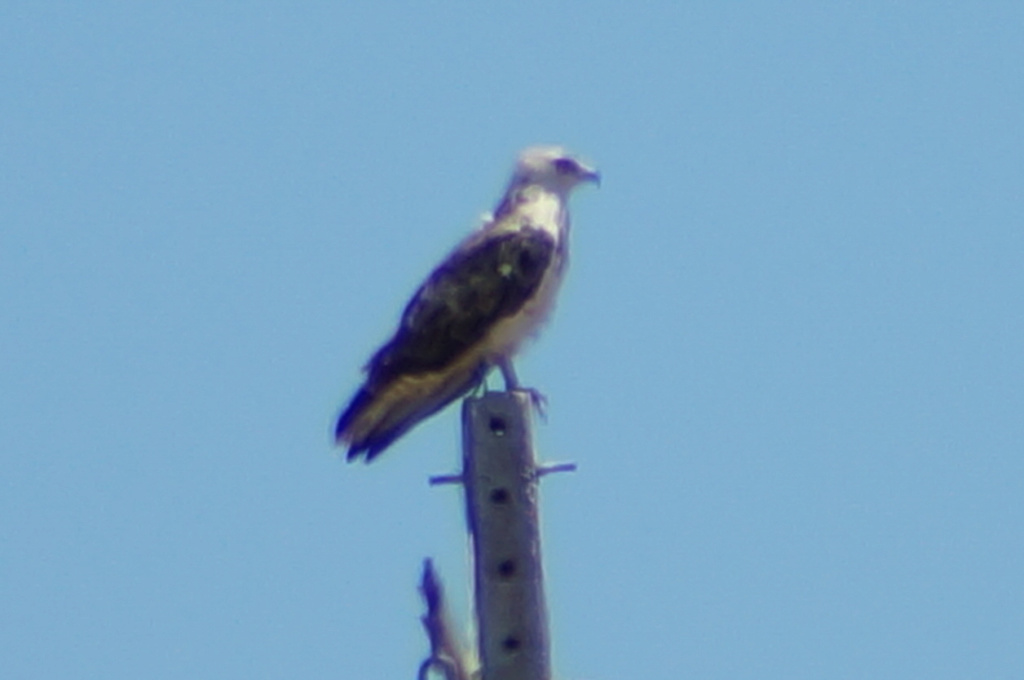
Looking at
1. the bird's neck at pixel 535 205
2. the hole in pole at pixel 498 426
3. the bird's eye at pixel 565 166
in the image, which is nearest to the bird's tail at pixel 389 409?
the bird's neck at pixel 535 205

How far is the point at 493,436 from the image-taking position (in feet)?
27.2

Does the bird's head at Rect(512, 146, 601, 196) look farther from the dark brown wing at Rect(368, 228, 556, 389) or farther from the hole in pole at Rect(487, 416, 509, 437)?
the hole in pole at Rect(487, 416, 509, 437)

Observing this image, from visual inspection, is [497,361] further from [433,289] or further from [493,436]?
[493,436]

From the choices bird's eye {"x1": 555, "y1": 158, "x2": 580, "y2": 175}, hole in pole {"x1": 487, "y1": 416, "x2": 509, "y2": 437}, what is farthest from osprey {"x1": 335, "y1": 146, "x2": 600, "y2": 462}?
hole in pole {"x1": 487, "y1": 416, "x2": 509, "y2": 437}

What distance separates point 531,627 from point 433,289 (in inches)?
182

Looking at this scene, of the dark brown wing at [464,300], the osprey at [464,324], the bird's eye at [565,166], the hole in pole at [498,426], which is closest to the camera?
the hole in pole at [498,426]

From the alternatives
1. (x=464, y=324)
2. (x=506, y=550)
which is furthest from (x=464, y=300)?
(x=506, y=550)

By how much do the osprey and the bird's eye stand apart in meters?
0.44

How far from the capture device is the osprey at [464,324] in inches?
448

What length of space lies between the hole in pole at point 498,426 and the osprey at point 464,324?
2.85 m

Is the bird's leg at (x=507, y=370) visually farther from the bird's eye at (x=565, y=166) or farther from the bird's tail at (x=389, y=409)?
the bird's eye at (x=565, y=166)

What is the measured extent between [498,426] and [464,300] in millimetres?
4017

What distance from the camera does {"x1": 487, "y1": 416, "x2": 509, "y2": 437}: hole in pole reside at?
8.30 metres

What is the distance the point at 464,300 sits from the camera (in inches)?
484
